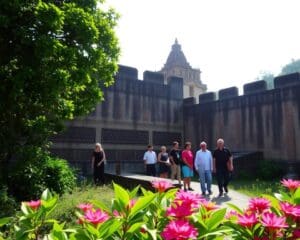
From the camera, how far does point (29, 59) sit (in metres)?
9.16

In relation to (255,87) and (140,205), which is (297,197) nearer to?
(140,205)

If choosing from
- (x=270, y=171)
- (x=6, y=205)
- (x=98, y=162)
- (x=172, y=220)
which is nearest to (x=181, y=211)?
(x=172, y=220)

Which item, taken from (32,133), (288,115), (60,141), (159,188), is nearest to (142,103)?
(60,141)

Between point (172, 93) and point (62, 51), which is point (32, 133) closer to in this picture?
point (62, 51)

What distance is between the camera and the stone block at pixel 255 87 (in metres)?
20.2

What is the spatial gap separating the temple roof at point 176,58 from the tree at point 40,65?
41267 mm

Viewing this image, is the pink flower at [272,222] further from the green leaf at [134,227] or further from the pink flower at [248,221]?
the green leaf at [134,227]

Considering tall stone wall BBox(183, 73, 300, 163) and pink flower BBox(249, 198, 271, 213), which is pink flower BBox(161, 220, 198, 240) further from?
tall stone wall BBox(183, 73, 300, 163)

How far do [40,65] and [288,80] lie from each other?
14074 mm

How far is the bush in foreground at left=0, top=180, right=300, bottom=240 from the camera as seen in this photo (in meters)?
2.10

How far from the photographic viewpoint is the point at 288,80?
19.0 metres

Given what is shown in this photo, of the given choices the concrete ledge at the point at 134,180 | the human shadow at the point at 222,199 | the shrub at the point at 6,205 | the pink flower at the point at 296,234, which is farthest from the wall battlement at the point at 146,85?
the pink flower at the point at 296,234

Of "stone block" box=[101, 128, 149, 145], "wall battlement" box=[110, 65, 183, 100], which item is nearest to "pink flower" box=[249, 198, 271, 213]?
"stone block" box=[101, 128, 149, 145]

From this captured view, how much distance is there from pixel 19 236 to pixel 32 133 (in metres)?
7.64
